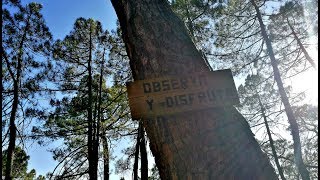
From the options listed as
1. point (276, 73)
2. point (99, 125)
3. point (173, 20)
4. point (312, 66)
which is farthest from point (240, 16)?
point (173, 20)

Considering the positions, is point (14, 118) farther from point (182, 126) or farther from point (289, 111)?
point (289, 111)

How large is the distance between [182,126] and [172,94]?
18 centimetres

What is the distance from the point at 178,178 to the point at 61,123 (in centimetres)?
986

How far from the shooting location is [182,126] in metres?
1.44

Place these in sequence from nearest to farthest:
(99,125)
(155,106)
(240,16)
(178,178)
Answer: (178,178) < (155,106) < (99,125) < (240,16)

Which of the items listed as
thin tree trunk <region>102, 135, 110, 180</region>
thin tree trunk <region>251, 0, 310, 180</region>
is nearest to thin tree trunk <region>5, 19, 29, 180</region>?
thin tree trunk <region>102, 135, 110, 180</region>

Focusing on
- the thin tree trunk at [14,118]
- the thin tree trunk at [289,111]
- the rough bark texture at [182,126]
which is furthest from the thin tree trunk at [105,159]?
the rough bark texture at [182,126]

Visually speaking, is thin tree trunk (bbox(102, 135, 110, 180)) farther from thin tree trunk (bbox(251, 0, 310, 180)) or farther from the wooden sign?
the wooden sign

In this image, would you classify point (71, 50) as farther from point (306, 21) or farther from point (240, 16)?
point (306, 21)

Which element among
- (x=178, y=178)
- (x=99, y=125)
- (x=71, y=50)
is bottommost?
(x=178, y=178)

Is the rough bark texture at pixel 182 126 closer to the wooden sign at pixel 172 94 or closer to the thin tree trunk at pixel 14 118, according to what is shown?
the wooden sign at pixel 172 94

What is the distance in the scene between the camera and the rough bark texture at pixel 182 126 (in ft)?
4.41

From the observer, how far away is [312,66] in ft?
35.7

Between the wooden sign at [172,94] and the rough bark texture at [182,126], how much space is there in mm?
38
